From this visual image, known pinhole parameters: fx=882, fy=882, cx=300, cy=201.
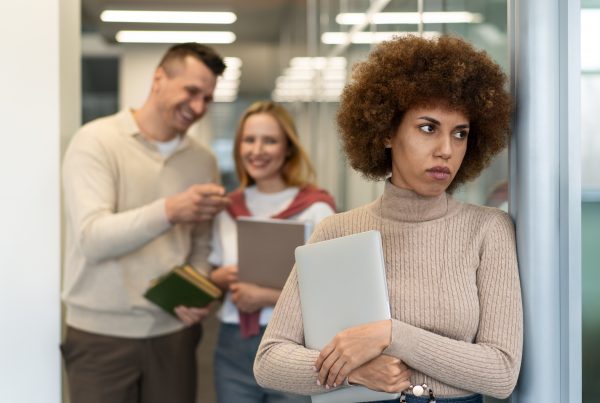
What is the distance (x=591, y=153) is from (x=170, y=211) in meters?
1.58

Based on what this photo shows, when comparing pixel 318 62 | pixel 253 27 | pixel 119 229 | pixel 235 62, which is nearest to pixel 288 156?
pixel 119 229

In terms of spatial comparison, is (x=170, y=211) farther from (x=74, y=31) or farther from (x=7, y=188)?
(x=74, y=31)

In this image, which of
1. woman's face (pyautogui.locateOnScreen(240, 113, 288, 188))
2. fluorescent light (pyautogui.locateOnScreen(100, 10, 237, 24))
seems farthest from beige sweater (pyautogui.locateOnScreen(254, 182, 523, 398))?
fluorescent light (pyautogui.locateOnScreen(100, 10, 237, 24))

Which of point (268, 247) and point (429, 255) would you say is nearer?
point (429, 255)

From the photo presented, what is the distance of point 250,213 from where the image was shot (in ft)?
10.2

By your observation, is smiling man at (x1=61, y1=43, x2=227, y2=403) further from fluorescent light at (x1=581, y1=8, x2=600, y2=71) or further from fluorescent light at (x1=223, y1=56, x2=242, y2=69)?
fluorescent light at (x1=223, y1=56, x2=242, y2=69)

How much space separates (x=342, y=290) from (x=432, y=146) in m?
0.34

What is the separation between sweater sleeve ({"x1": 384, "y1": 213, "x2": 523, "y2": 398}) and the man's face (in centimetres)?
174

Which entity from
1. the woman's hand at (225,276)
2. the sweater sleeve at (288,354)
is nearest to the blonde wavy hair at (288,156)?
the woman's hand at (225,276)

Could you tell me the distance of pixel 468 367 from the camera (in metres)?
1.64

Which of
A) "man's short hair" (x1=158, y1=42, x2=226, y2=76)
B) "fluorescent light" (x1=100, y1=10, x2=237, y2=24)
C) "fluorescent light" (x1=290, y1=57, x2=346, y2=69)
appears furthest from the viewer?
"fluorescent light" (x1=100, y1=10, x2=237, y2=24)

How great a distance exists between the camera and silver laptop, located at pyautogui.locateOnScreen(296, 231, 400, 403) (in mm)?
1686

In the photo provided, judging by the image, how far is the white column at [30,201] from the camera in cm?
311

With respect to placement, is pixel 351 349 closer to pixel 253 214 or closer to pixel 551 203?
pixel 551 203
